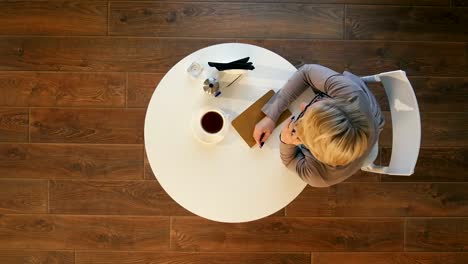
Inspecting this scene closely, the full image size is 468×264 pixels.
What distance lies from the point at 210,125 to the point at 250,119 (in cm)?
14

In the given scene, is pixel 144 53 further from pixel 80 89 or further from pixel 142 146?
pixel 142 146

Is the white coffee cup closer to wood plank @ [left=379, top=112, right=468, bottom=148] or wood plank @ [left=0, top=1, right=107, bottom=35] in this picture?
wood plank @ [left=0, top=1, right=107, bottom=35]

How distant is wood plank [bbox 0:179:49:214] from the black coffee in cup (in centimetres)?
116

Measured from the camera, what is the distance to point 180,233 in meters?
2.09

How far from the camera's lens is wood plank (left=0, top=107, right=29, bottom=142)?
2117 millimetres

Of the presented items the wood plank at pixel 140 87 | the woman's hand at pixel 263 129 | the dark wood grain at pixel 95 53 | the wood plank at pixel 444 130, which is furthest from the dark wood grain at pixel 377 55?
the woman's hand at pixel 263 129

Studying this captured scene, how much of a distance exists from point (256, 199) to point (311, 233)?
0.80 metres

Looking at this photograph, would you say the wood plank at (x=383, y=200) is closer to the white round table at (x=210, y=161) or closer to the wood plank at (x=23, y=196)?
the white round table at (x=210, y=161)

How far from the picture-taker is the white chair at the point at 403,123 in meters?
1.39

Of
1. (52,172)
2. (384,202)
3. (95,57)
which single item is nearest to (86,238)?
(52,172)

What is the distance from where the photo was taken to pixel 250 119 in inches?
56.1

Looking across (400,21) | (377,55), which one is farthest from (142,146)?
(400,21)

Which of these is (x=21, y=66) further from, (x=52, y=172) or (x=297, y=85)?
(x=297, y=85)

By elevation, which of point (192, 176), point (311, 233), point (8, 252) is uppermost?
point (192, 176)
